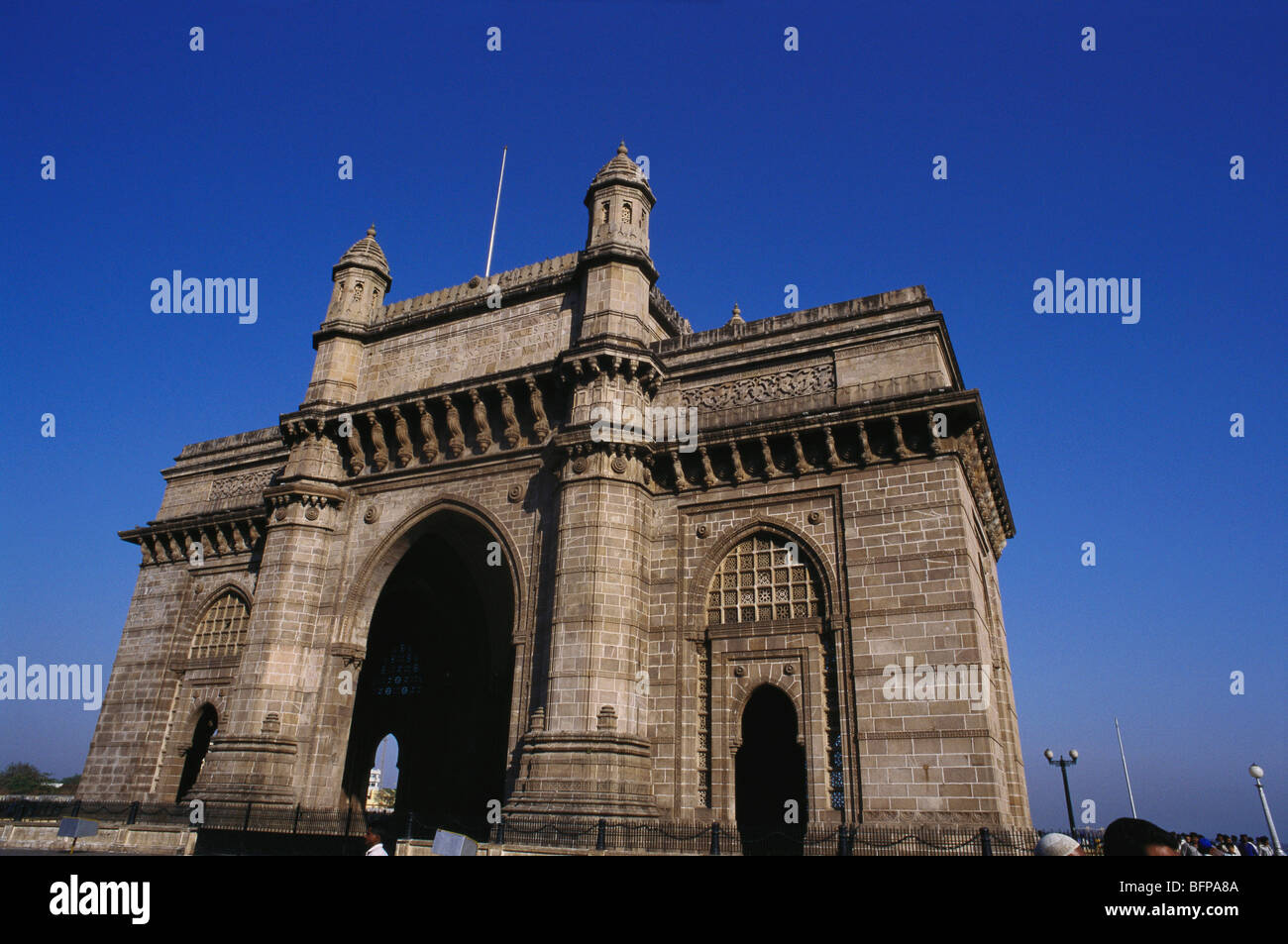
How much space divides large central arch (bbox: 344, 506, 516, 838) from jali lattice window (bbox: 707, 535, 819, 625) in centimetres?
986

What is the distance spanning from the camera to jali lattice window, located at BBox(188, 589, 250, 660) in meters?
26.8

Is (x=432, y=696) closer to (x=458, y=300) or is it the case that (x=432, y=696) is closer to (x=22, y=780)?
(x=458, y=300)

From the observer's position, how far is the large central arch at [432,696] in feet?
87.8

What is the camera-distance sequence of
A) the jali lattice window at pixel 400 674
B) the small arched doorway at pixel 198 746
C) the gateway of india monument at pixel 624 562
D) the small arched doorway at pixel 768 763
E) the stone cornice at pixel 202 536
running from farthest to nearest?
1. the jali lattice window at pixel 400 674
2. the stone cornice at pixel 202 536
3. the small arched doorway at pixel 198 746
4. the small arched doorway at pixel 768 763
5. the gateway of india monument at pixel 624 562

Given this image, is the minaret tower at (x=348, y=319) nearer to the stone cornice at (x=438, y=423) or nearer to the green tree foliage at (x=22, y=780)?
the stone cornice at (x=438, y=423)

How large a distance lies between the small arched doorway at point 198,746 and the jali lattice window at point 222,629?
71.4 inches

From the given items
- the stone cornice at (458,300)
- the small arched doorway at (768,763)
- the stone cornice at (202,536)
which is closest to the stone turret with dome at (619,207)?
the stone cornice at (458,300)

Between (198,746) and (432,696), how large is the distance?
25.4 feet


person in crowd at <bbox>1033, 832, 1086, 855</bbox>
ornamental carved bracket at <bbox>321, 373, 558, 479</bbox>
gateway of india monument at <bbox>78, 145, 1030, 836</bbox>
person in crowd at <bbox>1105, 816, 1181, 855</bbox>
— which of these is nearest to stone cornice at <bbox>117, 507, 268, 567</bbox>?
gateway of india monument at <bbox>78, 145, 1030, 836</bbox>

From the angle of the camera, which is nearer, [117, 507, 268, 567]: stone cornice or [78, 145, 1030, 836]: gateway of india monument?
[78, 145, 1030, 836]: gateway of india monument

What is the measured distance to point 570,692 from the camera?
17.3 metres

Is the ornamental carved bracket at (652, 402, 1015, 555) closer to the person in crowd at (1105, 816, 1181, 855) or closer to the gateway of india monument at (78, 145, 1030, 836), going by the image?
the gateway of india monument at (78, 145, 1030, 836)

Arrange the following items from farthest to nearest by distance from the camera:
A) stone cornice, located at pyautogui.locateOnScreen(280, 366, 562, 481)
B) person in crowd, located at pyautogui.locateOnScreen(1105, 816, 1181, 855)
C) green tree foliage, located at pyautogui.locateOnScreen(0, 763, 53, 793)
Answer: green tree foliage, located at pyautogui.locateOnScreen(0, 763, 53, 793), stone cornice, located at pyautogui.locateOnScreen(280, 366, 562, 481), person in crowd, located at pyautogui.locateOnScreen(1105, 816, 1181, 855)

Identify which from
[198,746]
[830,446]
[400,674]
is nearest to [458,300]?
[830,446]
